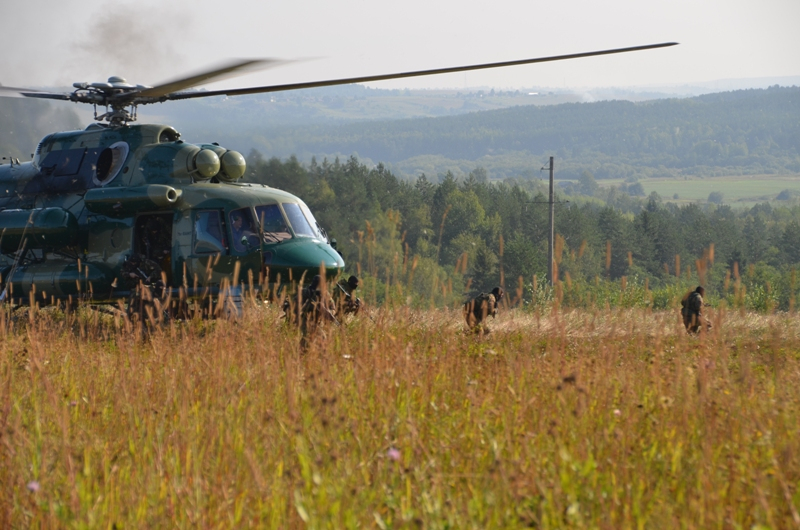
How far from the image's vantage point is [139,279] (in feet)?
35.1

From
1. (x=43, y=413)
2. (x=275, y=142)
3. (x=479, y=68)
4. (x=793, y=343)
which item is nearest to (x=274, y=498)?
(x=43, y=413)

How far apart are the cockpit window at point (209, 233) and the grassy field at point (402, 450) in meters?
4.48

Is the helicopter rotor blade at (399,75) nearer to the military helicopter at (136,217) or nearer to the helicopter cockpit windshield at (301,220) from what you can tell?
the military helicopter at (136,217)

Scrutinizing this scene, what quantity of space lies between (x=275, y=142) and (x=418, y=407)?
31.9 meters

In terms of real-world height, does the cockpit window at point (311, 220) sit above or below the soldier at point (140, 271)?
above

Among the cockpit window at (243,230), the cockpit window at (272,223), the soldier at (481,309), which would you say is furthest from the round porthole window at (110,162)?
the soldier at (481,309)

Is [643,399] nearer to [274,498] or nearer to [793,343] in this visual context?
[274,498]

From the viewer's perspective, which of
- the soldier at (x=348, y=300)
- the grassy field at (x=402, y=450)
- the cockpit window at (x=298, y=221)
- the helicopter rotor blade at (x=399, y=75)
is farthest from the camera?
the cockpit window at (x=298, y=221)

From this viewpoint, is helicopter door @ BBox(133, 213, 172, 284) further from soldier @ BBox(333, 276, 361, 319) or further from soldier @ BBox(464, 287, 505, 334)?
soldier @ BBox(464, 287, 505, 334)

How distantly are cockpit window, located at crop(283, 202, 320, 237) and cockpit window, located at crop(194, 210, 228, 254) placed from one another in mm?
874

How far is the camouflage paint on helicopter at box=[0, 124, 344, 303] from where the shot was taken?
34.6ft

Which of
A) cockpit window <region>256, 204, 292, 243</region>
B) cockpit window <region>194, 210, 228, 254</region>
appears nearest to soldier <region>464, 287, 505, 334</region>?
cockpit window <region>256, 204, 292, 243</region>

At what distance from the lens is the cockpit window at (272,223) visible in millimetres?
10578

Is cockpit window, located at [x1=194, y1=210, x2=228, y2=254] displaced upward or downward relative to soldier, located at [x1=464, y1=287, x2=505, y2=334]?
upward
